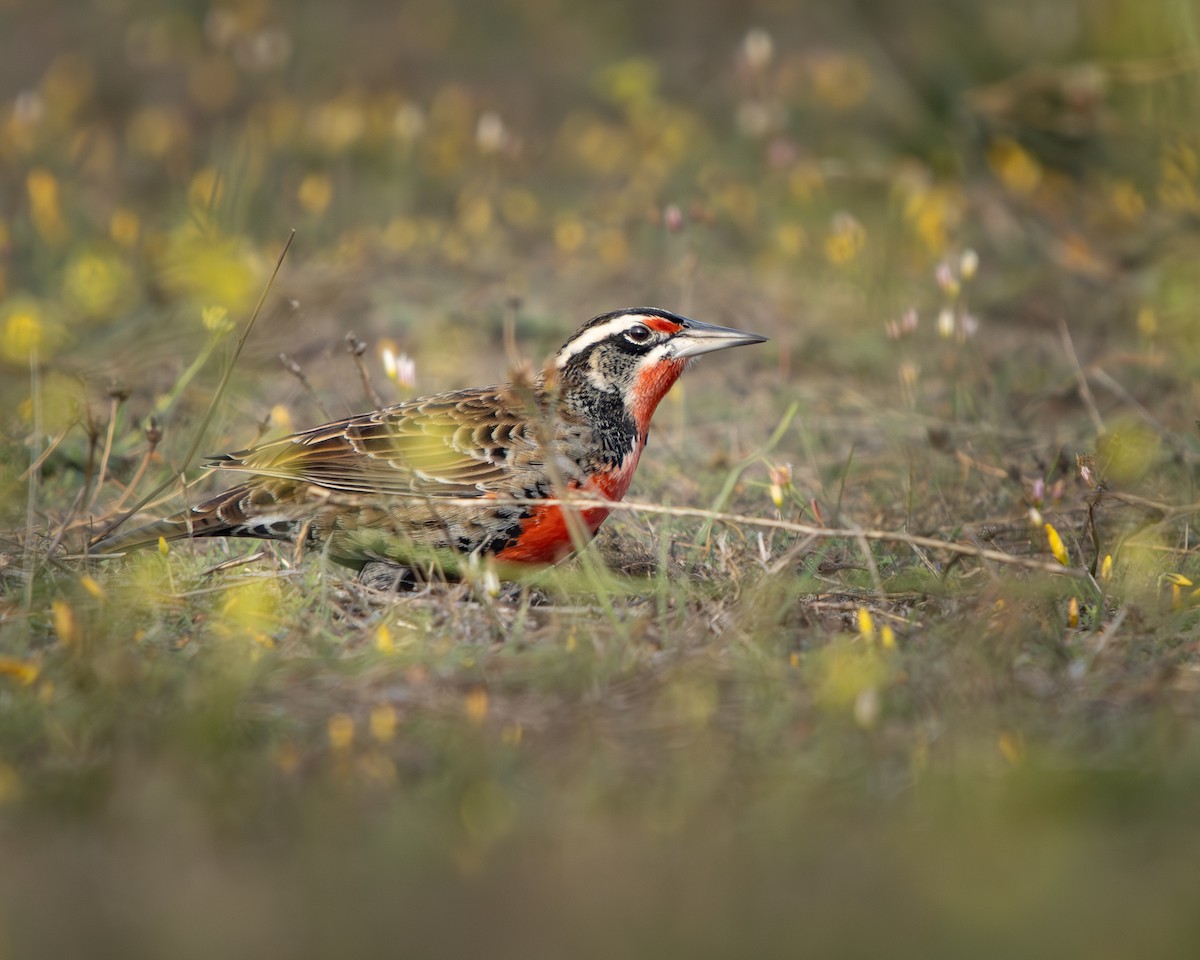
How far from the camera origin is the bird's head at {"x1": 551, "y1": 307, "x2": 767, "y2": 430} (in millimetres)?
7246

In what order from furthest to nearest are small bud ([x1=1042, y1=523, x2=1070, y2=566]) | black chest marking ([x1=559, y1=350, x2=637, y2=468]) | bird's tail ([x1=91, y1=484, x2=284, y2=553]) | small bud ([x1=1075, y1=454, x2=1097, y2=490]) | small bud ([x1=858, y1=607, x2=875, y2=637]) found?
black chest marking ([x1=559, y1=350, x2=637, y2=468]) < bird's tail ([x1=91, y1=484, x2=284, y2=553]) < small bud ([x1=1075, y1=454, x2=1097, y2=490]) < small bud ([x1=1042, y1=523, x2=1070, y2=566]) < small bud ([x1=858, y1=607, x2=875, y2=637])

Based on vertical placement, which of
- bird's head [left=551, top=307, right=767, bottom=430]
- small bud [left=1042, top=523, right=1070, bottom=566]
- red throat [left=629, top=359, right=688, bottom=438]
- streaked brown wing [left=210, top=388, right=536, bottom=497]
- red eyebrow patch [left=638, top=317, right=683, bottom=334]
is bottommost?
small bud [left=1042, top=523, right=1070, bottom=566]

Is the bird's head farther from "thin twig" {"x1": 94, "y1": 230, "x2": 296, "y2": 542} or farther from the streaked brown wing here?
"thin twig" {"x1": 94, "y1": 230, "x2": 296, "y2": 542}

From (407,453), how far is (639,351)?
3.91 ft

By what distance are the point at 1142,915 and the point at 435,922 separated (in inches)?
71.5

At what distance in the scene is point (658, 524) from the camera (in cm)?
769

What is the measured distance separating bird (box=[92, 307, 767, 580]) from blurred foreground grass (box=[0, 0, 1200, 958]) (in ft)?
0.79

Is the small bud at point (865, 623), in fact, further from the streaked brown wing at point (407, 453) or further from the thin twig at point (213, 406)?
the thin twig at point (213, 406)

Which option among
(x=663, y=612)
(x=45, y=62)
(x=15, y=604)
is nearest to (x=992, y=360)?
(x=663, y=612)

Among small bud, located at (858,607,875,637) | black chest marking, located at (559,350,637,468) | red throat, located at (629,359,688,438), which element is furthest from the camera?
red throat, located at (629,359,688,438)

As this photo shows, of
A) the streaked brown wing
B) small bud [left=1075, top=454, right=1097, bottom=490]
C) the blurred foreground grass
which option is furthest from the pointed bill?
small bud [left=1075, top=454, right=1097, bottom=490]

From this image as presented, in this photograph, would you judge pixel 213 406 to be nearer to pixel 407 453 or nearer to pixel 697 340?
pixel 407 453

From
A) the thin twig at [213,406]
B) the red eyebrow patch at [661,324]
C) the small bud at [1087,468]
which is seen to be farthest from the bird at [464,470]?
the small bud at [1087,468]

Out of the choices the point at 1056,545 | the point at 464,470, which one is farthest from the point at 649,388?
the point at 1056,545
